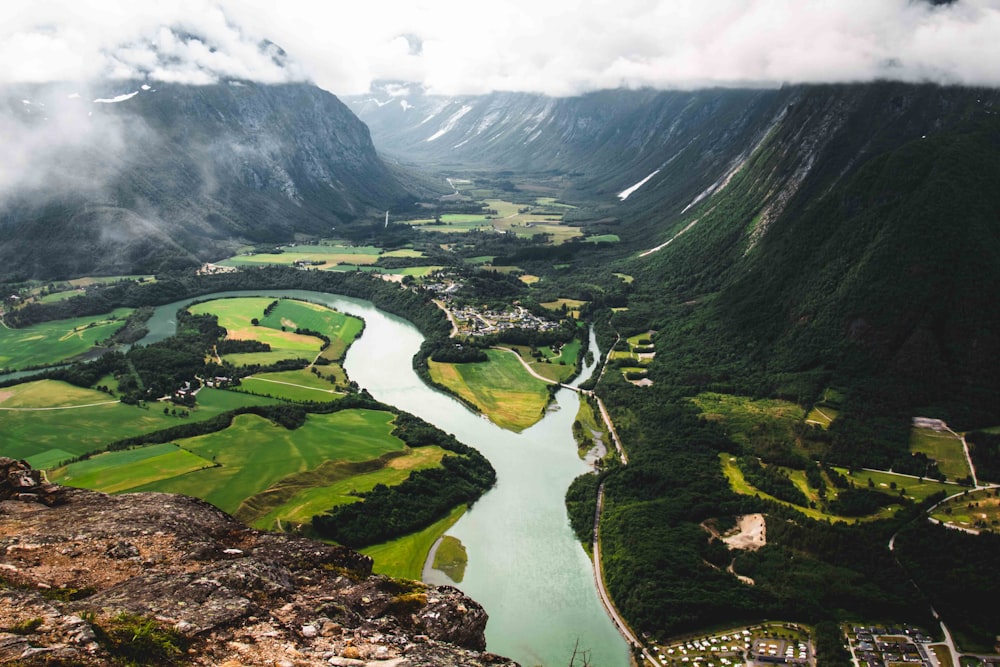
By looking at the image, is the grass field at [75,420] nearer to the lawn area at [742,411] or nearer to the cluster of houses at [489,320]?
the cluster of houses at [489,320]

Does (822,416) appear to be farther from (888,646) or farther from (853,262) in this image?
(888,646)

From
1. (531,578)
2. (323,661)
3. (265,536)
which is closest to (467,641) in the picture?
(323,661)

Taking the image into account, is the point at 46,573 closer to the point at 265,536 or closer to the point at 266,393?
the point at 265,536

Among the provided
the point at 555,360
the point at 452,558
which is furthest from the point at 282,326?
the point at 452,558

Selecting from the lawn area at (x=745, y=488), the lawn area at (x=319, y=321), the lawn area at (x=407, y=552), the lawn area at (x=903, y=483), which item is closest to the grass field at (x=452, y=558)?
the lawn area at (x=407, y=552)

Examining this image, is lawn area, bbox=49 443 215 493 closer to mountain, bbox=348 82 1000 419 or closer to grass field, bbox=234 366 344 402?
grass field, bbox=234 366 344 402

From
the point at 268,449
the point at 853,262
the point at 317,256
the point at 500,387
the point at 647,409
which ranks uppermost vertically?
the point at 853,262
